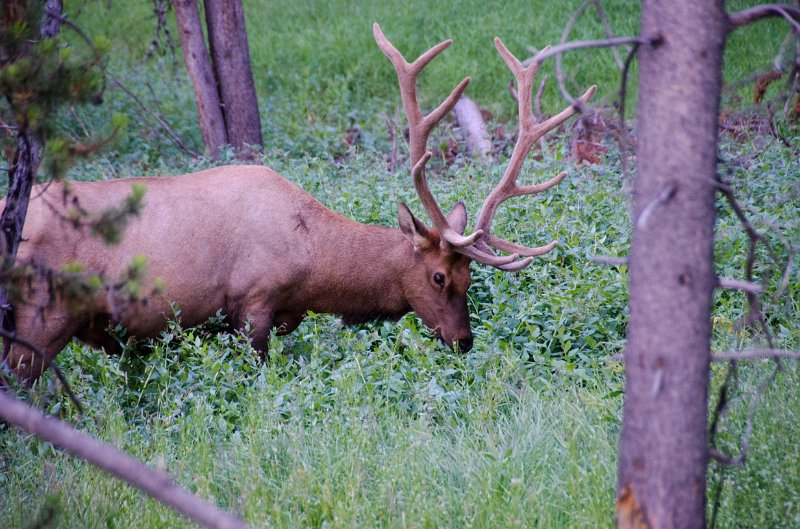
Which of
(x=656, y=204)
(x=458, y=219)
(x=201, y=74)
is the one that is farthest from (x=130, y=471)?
(x=201, y=74)

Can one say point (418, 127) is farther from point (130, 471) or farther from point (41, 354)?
point (130, 471)

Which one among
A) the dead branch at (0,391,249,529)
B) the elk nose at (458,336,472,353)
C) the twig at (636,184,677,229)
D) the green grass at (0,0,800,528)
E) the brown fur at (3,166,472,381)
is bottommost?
the elk nose at (458,336,472,353)

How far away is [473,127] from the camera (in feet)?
35.9

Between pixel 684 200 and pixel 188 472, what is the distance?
9.05 ft

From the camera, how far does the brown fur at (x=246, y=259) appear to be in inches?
217

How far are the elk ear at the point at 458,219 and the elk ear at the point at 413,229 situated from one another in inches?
9.9

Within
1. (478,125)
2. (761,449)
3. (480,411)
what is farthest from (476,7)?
(761,449)

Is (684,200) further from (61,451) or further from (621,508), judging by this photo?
(61,451)

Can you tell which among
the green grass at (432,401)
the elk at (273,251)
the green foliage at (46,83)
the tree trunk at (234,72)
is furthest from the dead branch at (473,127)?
the green foliage at (46,83)

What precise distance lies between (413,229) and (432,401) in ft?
4.90

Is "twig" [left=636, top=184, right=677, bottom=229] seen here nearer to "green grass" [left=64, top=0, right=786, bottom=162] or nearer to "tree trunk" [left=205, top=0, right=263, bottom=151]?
"green grass" [left=64, top=0, right=786, bottom=162]

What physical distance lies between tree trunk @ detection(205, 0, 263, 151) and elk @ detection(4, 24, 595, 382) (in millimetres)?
4318

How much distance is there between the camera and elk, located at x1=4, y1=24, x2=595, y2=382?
219 inches

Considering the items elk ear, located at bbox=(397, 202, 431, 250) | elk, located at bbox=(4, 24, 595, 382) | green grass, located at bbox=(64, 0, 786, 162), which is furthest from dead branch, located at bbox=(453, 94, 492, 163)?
elk ear, located at bbox=(397, 202, 431, 250)
